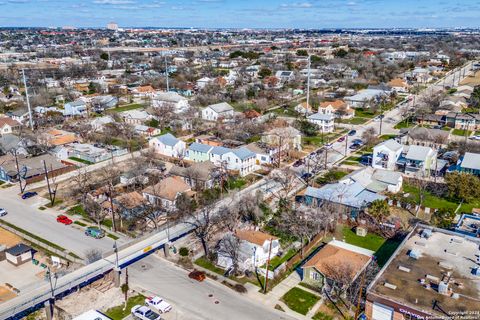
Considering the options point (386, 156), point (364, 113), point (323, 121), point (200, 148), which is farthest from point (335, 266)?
point (364, 113)

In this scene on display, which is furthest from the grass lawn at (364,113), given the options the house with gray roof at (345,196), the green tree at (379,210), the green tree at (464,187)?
the green tree at (379,210)

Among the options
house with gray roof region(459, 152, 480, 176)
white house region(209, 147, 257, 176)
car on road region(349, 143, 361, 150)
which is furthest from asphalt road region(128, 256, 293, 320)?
car on road region(349, 143, 361, 150)

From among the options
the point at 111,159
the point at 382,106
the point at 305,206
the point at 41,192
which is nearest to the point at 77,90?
the point at 111,159

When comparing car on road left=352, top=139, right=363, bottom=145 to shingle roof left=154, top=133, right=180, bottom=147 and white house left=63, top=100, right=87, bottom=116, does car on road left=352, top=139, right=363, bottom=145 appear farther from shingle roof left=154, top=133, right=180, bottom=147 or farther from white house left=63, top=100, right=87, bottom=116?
white house left=63, top=100, right=87, bottom=116

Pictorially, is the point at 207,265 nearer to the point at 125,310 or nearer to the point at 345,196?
the point at 125,310

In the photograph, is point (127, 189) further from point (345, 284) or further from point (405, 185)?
point (405, 185)

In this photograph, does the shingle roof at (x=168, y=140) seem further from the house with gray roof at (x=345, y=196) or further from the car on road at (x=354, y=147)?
the car on road at (x=354, y=147)
